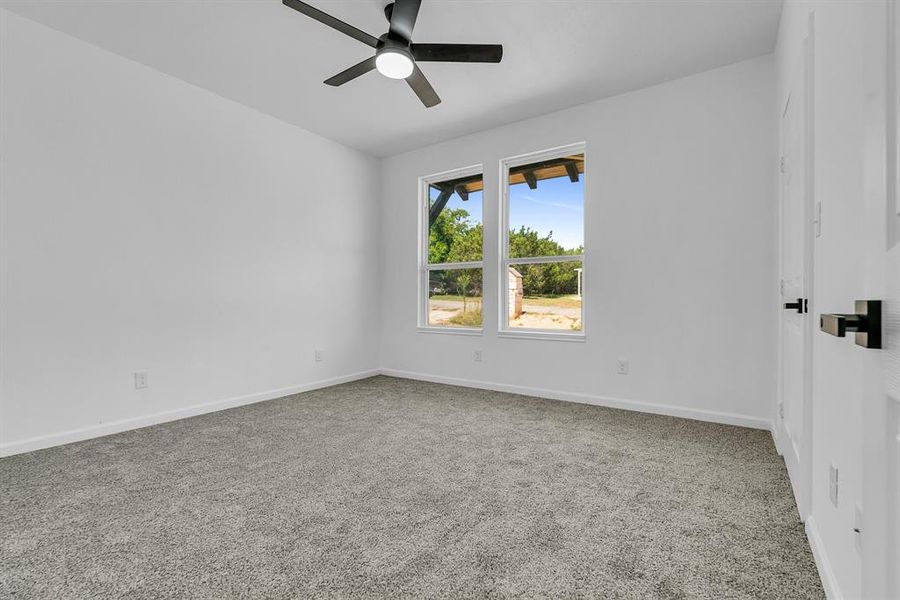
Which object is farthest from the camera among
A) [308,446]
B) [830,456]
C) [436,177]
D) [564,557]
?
[436,177]

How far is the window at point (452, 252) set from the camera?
4664 millimetres

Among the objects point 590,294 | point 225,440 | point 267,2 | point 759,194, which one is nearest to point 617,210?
point 590,294

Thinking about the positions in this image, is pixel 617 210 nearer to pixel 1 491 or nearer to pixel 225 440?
pixel 225 440

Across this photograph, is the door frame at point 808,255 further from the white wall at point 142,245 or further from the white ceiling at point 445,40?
the white wall at point 142,245

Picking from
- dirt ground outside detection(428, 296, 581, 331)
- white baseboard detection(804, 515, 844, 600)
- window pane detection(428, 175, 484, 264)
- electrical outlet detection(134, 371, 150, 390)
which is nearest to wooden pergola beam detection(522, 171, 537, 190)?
window pane detection(428, 175, 484, 264)

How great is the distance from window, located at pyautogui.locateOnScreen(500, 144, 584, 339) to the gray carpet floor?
127 cm

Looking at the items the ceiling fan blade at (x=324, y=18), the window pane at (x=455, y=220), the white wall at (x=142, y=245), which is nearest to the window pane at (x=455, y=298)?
the window pane at (x=455, y=220)

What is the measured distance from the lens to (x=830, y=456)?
4.50 feet

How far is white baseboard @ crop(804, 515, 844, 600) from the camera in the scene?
1.27m

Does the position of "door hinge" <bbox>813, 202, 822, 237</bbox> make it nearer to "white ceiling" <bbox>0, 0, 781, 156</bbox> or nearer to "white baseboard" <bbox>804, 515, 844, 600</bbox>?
"white baseboard" <bbox>804, 515, 844, 600</bbox>

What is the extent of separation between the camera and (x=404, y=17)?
227 centimetres

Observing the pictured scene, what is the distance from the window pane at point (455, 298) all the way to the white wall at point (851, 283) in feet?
10.2

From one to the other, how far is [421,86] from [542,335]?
7.67 feet

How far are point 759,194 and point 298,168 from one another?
3844 millimetres
